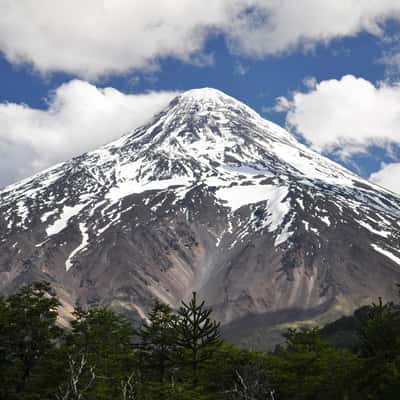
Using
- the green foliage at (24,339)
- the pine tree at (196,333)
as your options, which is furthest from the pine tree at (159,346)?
the green foliage at (24,339)

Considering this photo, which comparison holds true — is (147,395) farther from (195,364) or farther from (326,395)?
(326,395)

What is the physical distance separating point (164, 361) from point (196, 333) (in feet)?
22.5

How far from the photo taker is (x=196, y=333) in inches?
1534

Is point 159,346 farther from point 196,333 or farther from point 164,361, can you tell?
point 196,333

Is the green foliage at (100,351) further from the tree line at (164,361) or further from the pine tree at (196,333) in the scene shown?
the pine tree at (196,333)

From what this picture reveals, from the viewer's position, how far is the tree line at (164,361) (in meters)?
35.9

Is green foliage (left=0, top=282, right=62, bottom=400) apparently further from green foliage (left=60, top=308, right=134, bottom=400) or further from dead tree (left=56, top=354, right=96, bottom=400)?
dead tree (left=56, top=354, right=96, bottom=400)

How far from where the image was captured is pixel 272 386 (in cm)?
4119

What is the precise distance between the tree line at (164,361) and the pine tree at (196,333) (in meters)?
0.07

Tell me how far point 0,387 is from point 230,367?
50.8ft

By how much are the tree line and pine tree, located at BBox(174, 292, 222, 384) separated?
66mm

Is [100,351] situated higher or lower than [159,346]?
lower

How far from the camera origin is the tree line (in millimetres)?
35938

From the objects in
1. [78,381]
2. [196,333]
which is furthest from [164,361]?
[78,381]
